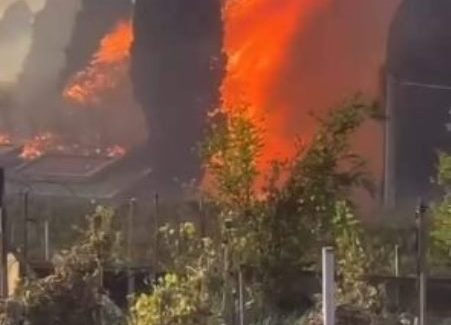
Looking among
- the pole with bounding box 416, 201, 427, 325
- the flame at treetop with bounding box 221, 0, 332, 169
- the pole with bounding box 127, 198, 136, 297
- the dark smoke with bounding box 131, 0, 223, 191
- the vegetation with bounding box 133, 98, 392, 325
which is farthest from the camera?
the dark smoke with bounding box 131, 0, 223, 191

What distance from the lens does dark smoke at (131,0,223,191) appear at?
7219 mm

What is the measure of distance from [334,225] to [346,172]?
11.5 inches

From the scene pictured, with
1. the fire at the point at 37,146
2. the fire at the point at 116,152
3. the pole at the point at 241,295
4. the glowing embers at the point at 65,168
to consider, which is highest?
the fire at the point at 37,146

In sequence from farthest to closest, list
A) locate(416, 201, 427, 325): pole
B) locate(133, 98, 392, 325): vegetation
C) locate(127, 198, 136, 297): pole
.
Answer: locate(127, 198, 136, 297): pole, locate(416, 201, 427, 325): pole, locate(133, 98, 392, 325): vegetation

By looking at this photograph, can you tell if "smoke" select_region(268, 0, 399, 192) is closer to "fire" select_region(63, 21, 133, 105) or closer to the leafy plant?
"fire" select_region(63, 21, 133, 105)

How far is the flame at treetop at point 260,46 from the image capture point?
7.07m

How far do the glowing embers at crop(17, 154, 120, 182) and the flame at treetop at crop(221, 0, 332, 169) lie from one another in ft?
2.89

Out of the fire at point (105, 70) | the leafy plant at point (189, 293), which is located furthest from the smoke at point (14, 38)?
the leafy plant at point (189, 293)

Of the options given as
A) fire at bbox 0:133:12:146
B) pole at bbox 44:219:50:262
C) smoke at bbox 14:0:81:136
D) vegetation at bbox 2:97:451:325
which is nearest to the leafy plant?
vegetation at bbox 2:97:451:325

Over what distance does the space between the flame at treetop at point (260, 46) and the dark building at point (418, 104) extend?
1.87ft

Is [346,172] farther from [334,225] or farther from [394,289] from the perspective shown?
[394,289]

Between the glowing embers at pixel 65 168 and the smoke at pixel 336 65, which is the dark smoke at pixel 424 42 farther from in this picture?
the glowing embers at pixel 65 168

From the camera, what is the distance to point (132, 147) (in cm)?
740

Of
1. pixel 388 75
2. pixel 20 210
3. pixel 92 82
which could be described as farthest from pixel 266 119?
pixel 20 210
